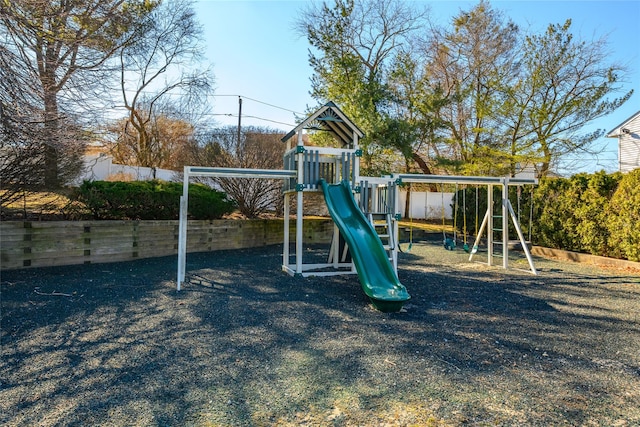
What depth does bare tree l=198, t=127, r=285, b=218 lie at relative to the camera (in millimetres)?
11148

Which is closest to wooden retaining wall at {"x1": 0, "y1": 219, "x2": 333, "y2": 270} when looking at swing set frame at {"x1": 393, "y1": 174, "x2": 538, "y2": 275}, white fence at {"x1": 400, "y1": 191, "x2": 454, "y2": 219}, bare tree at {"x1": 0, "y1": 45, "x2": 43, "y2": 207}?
bare tree at {"x1": 0, "y1": 45, "x2": 43, "y2": 207}

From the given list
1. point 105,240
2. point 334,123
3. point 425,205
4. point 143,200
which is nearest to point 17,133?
point 105,240

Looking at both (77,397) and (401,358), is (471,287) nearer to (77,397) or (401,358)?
(401,358)

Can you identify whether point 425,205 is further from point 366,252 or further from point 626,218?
point 366,252

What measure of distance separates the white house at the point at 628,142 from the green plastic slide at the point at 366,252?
46.0 ft

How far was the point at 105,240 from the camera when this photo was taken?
7.04 metres

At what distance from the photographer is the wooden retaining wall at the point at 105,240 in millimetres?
6027

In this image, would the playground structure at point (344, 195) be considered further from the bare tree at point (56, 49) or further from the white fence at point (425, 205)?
the white fence at point (425, 205)

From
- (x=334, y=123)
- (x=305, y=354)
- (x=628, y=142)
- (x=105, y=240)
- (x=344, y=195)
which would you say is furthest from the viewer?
(x=628, y=142)

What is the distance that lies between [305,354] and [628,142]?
17377 millimetres

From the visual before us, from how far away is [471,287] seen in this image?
19.7 feet

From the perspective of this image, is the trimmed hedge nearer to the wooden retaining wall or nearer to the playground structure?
the wooden retaining wall

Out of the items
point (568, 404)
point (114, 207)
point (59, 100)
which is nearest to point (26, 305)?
point (59, 100)

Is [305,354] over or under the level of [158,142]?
under
